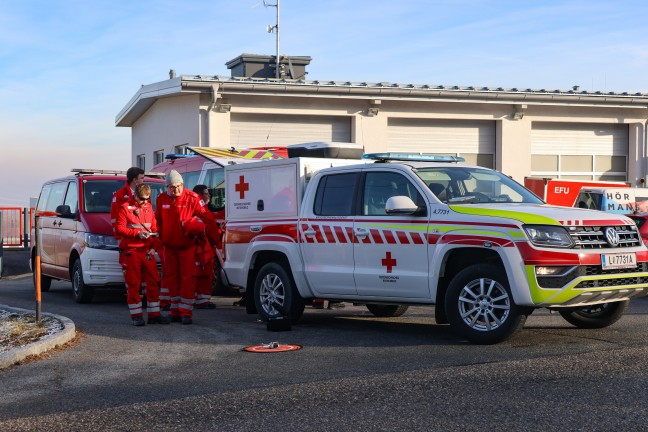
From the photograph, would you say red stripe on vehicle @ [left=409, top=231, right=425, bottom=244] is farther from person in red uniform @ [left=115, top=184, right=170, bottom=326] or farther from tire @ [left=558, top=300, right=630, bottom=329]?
person in red uniform @ [left=115, top=184, right=170, bottom=326]

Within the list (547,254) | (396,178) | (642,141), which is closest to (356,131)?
(642,141)

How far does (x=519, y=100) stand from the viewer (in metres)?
27.5

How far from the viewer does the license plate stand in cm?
928

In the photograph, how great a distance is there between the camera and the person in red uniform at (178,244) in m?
11.9

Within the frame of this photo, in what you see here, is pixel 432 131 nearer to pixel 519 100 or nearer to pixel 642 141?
pixel 519 100

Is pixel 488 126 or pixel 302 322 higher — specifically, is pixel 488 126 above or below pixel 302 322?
above

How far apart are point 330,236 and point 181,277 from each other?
2206 millimetres

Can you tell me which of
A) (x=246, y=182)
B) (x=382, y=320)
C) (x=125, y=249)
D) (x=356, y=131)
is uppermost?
(x=356, y=131)

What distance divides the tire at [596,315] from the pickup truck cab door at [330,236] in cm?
245

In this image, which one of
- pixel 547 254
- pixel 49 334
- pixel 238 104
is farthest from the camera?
pixel 238 104

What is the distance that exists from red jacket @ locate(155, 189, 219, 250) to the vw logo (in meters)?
5.11

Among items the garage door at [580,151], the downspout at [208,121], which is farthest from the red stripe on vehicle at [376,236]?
the garage door at [580,151]

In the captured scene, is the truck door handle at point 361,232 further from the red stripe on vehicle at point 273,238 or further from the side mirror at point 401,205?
the red stripe on vehicle at point 273,238

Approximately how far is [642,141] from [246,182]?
20.0 meters
